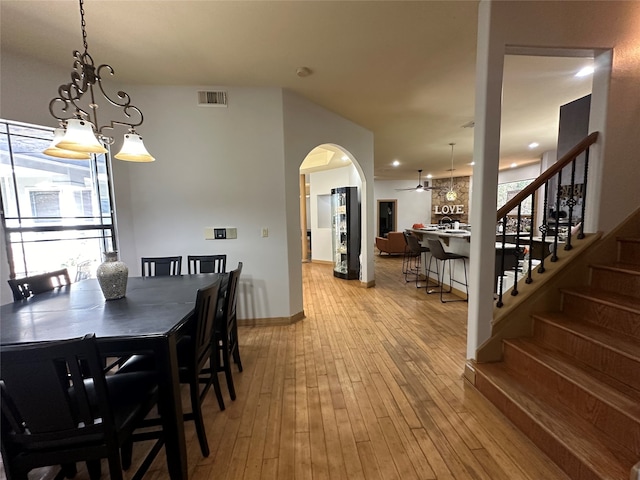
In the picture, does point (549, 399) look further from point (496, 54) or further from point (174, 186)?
point (174, 186)

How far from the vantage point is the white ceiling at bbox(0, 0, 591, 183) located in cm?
198

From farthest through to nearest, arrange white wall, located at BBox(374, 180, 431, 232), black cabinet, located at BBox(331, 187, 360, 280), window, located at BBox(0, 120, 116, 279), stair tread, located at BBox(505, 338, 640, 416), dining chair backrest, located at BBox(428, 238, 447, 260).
A: white wall, located at BBox(374, 180, 431, 232)
black cabinet, located at BBox(331, 187, 360, 280)
dining chair backrest, located at BBox(428, 238, 447, 260)
window, located at BBox(0, 120, 116, 279)
stair tread, located at BBox(505, 338, 640, 416)

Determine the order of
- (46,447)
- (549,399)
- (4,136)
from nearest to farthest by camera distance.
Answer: (46,447)
(549,399)
(4,136)

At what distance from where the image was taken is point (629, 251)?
2.04 metres

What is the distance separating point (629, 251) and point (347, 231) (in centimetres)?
390

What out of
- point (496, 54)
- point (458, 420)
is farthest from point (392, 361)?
point (496, 54)

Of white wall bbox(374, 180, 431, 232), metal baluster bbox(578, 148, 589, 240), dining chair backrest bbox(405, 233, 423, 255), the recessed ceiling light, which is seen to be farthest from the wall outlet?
white wall bbox(374, 180, 431, 232)

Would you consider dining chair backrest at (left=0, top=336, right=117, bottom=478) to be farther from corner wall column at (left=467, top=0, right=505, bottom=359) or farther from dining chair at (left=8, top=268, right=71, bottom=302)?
corner wall column at (left=467, top=0, right=505, bottom=359)

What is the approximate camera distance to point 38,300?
177 centimetres

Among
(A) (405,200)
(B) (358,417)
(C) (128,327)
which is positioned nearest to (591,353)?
(B) (358,417)

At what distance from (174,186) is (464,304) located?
14.5ft

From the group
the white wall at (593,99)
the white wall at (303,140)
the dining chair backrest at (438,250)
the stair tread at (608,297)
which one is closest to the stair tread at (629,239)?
the white wall at (593,99)

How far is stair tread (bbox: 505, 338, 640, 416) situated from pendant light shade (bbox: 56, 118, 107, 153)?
10.5ft

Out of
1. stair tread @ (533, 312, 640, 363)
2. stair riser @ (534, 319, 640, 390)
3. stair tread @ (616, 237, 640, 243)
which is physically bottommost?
stair riser @ (534, 319, 640, 390)
